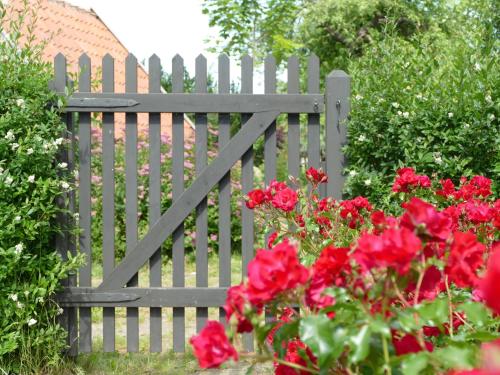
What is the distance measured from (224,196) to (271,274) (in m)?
2.79

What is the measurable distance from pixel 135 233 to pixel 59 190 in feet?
1.69

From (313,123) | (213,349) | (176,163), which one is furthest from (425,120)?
(213,349)

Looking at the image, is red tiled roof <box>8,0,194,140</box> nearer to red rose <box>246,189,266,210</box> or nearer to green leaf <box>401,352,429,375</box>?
red rose <box>246,189,266,210</box>

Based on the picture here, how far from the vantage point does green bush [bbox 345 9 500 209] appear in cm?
355

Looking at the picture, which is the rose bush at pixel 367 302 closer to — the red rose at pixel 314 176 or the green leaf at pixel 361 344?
the green leaf at pixel 361 344

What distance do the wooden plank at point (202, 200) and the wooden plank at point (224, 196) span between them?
0.29ft

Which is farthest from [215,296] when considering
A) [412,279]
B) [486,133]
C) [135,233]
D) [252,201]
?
[412,279]

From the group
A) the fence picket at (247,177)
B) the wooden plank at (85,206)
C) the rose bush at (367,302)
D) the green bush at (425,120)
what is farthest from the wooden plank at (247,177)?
the rose bush at (367,302)

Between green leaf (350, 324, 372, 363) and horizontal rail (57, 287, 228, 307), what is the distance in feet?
8.95

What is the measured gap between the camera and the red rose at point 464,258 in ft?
3.93

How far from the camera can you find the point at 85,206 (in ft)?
12.8

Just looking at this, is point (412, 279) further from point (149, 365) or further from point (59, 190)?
point (149, 365)

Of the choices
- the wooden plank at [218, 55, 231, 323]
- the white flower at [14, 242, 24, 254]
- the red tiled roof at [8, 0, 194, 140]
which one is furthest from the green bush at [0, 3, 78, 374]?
the red tiled roof at [8, 0, 194, 140]

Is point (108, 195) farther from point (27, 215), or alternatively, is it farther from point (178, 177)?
point (27, 215)
